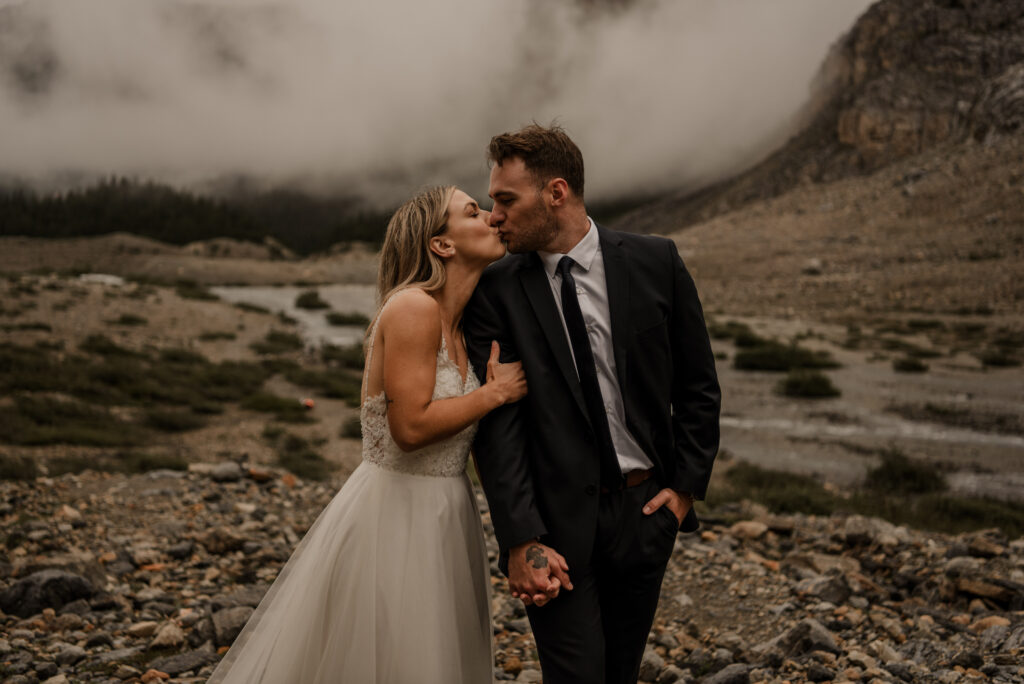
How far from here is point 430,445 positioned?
10.4ft

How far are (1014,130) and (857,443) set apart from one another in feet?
217

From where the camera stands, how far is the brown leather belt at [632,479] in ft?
9.40

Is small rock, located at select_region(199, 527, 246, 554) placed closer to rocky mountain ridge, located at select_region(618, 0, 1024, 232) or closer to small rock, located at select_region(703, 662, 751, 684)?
small rock, located at select_region(703, 662, 751, 684)

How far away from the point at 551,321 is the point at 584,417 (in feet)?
1.30

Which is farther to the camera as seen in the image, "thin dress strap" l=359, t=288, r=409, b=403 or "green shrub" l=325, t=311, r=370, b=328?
"green shrub" l=325, t=311, r=370, b=328

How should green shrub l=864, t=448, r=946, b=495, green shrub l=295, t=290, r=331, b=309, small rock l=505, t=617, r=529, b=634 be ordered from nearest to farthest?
small rock l=505, t=617, r=529, b=634
green shrub l=864, t=448, r=946, b=495
green shrub l=295, t=290, r=331, b=309

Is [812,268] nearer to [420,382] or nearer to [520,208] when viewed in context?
[520,208]

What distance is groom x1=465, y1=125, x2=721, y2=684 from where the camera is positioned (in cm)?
276

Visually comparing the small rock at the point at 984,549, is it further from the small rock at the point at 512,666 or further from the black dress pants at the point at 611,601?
the black dress pants at the point at 611,601

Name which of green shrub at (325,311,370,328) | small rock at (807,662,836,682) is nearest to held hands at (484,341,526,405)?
small rock at (807,662,836,682)

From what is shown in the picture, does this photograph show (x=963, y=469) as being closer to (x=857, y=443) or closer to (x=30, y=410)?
(x=857, y=443)

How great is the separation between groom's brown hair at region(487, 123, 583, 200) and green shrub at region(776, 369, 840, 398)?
15923 millimetres

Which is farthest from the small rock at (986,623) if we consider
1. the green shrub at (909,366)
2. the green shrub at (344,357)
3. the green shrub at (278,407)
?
the green shrub at (344,357)

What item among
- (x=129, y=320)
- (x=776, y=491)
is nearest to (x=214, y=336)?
(x=129, y=320)
